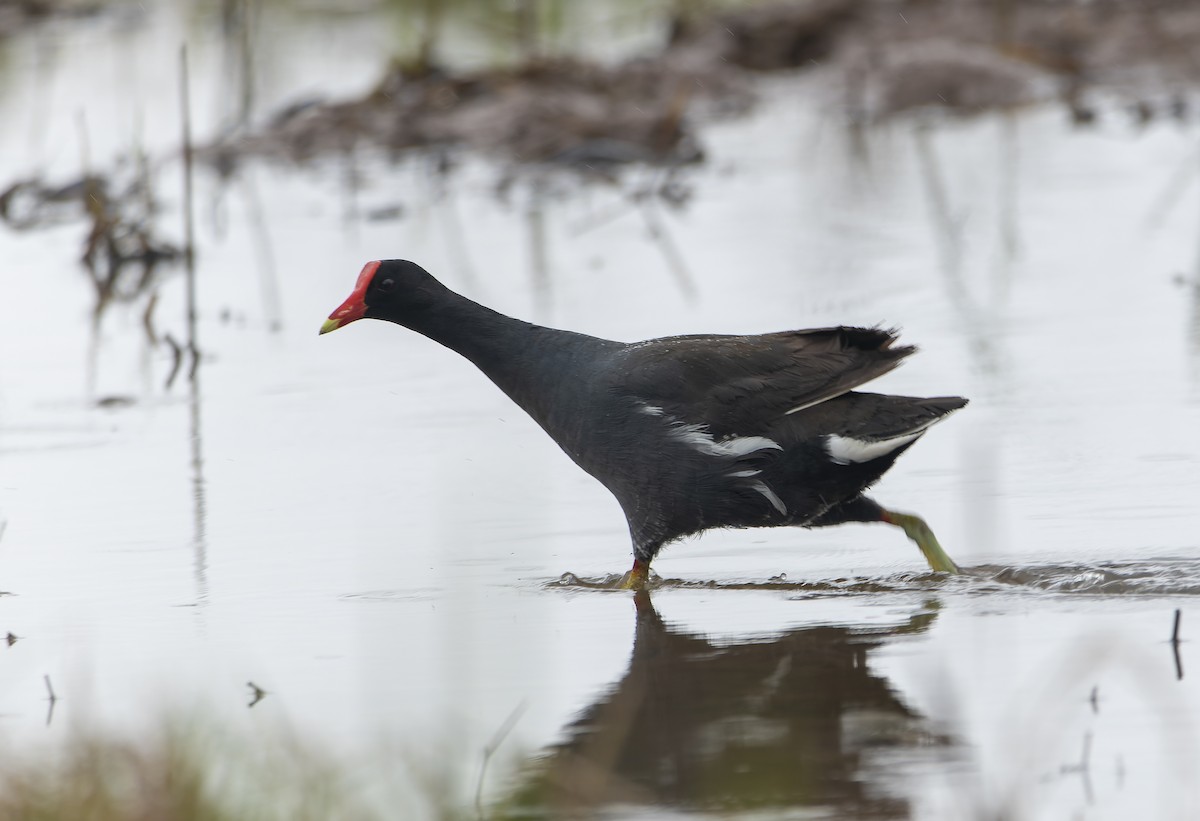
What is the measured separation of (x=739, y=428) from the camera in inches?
188

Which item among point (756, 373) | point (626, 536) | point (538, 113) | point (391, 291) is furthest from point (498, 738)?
point (538, 113)

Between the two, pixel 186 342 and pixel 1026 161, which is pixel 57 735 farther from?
pixel 1026 161

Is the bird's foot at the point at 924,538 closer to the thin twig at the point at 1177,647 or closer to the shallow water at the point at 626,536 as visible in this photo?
the shallow water at the point at 626,536

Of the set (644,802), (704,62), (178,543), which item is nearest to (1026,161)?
(704,62)

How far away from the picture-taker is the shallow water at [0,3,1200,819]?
11.4 ft

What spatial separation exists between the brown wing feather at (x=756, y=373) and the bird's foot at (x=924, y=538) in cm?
39

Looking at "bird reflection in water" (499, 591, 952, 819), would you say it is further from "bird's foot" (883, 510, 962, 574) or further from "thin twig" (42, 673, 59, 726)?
"thin twig" (42, 673, 59, 726)

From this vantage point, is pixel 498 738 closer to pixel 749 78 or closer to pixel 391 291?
pixel 391 291

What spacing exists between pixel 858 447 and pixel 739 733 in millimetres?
1315

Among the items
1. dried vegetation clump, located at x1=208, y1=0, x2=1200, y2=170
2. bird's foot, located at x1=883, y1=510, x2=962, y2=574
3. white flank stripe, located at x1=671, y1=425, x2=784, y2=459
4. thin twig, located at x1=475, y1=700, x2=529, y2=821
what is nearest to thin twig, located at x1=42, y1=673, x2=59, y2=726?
thin twig, located at x1=475, y1=700, x2=529, y2=821

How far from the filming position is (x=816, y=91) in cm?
1444

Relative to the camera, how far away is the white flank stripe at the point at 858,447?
466 centimetres

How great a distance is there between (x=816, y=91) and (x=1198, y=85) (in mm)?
2952

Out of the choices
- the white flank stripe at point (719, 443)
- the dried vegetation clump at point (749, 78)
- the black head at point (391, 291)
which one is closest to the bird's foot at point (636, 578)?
the white flank stripe at point (719, 443)
